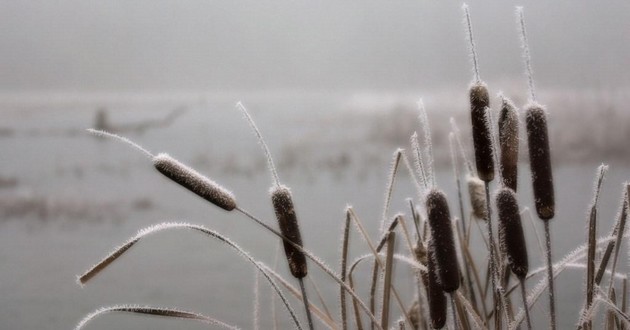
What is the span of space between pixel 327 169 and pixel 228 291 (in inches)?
21.1

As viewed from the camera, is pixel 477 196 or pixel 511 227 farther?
pixel 477 196

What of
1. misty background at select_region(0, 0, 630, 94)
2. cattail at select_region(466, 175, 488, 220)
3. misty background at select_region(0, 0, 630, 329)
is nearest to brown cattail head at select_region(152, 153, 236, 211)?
cattail at select_region(466, 175, 488, 220)

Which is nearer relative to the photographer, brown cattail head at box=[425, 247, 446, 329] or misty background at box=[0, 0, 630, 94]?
brown cattail head at box=[425, 247, 446, 329]

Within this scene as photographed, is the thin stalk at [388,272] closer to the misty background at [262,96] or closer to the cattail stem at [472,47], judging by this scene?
the cattail stem at [472,47]

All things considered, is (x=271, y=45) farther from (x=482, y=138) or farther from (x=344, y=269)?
(x=482, y=138)

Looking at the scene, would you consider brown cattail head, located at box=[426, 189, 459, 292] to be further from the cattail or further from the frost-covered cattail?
the cattail

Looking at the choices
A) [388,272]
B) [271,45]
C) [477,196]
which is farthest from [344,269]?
[271,45]

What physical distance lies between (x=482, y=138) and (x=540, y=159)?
1.6 inches

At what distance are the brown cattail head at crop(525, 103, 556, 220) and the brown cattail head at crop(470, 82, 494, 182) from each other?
3 centimetres

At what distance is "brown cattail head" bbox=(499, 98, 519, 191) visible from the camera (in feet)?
1.61

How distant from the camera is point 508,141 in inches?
19.3

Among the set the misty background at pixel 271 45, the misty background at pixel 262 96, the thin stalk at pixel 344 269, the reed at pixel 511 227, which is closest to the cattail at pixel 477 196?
the thin stalk at pixel 344 269

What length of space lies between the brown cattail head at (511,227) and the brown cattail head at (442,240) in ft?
0.14

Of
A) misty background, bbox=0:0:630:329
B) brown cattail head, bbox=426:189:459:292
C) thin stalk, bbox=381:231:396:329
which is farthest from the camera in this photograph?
misty background, bbox=0:0:630:329
